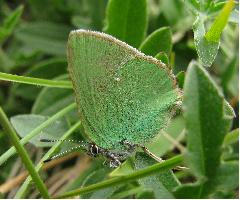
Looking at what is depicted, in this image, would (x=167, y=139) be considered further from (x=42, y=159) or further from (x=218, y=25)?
(x=218, y=25)

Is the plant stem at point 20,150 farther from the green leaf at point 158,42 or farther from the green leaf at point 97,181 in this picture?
the green leaf at point 158,42

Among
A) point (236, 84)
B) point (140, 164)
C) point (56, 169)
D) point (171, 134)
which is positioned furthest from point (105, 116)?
point (236, 84)

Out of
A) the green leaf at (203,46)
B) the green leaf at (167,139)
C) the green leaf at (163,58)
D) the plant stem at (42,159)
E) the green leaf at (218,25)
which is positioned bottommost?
the green leaf at (167,139)

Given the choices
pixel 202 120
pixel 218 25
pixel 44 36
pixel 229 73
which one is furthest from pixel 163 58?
pixel 44 36

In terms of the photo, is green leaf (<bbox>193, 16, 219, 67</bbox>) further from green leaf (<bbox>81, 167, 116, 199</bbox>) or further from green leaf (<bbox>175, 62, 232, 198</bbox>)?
green leaf (<bbox>81, 167, 116, 199</bbox>)

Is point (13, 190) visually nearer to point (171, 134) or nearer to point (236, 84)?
point (171, 134)

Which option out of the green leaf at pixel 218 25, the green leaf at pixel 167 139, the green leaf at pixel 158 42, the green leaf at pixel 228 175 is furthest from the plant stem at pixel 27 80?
the green leaf at pixel 228 175

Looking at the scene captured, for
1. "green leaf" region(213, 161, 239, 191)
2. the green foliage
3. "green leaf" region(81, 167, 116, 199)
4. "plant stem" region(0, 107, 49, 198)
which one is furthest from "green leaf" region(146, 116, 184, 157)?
"green leaf" region(213, 161, 239, 191)
